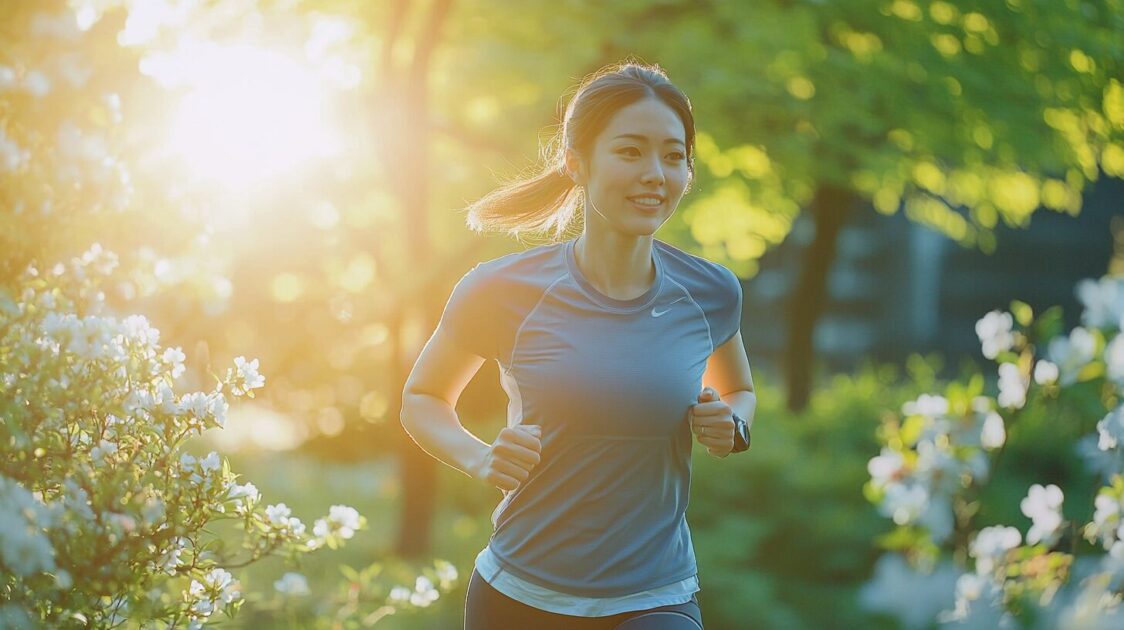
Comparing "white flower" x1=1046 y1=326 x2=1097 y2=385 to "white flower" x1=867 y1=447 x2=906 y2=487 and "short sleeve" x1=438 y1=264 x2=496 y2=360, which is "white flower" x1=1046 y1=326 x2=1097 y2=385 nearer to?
"white flower" x1=867 y1=447 x2=906 y2=487

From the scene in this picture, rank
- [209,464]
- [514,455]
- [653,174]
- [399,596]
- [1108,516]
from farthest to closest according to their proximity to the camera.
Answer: [1108,516], [399,596], [209,464], [653,174], [514,455]

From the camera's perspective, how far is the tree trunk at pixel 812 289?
12086mm

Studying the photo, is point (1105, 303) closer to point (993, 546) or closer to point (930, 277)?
point (993, 546)

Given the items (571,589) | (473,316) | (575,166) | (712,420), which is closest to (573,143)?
(575,166)

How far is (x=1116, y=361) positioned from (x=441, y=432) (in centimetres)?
324

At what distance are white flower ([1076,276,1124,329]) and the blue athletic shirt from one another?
2894 millimetres

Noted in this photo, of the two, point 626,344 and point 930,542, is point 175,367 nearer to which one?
point 626,344

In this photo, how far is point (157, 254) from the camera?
163 inches

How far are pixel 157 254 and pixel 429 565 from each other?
149 inches

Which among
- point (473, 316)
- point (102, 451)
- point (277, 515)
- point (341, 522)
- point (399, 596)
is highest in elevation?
point (473, 316)

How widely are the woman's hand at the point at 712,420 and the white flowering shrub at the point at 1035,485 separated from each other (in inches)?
98.9

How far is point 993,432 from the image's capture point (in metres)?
5.10

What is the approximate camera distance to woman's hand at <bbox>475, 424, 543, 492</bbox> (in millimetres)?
2289

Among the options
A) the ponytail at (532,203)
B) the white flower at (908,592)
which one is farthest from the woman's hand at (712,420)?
the white flower at (908,592)
